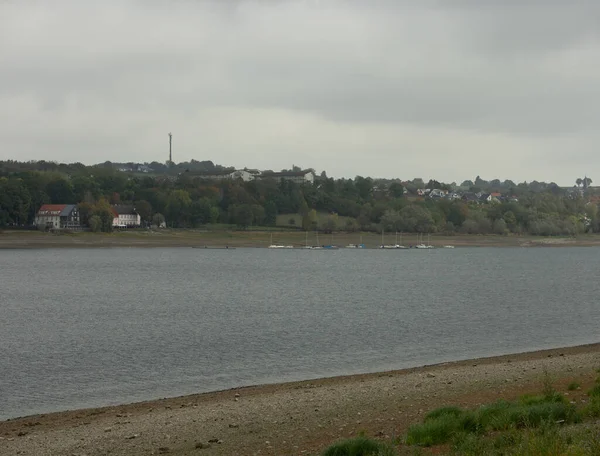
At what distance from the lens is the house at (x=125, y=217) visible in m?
127

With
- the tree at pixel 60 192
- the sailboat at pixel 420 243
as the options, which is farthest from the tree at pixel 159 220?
the sailboat at pixel 420 243

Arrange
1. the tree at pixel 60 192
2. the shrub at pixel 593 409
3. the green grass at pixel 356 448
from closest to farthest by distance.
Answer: the green grass at pixel 356 448, the shrub at pixel 593 409, the tree at pixel 60 192

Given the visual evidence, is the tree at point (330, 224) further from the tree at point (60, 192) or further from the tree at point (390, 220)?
the tree at point (60, 192)

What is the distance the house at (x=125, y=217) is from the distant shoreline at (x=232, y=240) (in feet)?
21.3

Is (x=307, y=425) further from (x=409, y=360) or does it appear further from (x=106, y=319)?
(x=106, y=319)

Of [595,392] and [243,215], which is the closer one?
[595,392]

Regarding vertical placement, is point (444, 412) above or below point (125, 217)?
below

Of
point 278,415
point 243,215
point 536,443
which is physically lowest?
point 278,415

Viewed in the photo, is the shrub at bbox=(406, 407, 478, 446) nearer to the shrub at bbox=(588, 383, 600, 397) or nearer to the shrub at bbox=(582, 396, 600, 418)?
the shrub at bbox=(582, 396, 600, 418)

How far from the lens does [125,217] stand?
13000cm

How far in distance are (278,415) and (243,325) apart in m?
19.6

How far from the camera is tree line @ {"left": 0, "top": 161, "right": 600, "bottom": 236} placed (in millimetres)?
128013

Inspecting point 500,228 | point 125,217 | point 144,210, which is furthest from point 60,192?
point 500,228

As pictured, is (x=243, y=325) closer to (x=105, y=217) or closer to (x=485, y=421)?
(x=485, y=421)
